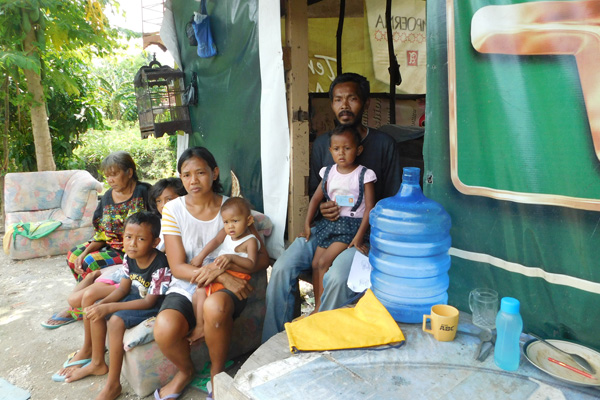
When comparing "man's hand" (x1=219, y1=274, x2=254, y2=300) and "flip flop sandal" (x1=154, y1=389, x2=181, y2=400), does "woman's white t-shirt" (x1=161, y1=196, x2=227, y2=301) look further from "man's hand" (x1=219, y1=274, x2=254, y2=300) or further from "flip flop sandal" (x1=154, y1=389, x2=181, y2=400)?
"flip flop sandal" (x1=154, y1=389, x2=181, y2=400)

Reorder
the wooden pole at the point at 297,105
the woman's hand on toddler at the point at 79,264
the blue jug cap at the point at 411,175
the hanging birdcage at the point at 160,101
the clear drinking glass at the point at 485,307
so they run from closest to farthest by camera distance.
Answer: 1. the clear drinking glass at the point at 485,307
2. the blue jug cap at the point at 411,175
3. the wooden pole at the point at 297,105
4. the woman's hand on toddler at the point at 79,264
5. the hanging birdcage at the point at 160,101

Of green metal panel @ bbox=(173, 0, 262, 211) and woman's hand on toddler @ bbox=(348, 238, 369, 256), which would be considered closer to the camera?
woman's hand on toddler @ bbox=(348, 238, 369, 256)

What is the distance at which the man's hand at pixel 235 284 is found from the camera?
8.31ft

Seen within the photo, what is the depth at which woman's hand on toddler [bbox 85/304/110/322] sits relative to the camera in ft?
8.59

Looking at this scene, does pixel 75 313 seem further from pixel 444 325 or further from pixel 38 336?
pixel 444 325

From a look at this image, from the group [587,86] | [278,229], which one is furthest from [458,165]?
[278,229]

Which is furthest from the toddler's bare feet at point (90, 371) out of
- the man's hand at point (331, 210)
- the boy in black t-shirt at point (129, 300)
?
the man's hand at point (331, 210)

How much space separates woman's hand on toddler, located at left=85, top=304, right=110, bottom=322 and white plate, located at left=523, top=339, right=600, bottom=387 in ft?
7.96

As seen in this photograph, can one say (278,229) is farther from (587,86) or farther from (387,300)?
(587,86)

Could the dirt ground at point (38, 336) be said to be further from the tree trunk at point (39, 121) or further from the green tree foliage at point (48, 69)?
the green tree foliage at point (48, 69)

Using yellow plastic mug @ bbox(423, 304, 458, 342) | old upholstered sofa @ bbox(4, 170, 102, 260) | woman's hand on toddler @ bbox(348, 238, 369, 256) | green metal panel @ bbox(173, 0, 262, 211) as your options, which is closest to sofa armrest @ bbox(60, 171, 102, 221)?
old upholstered sofa @ bbox(4, 170, 102, 260)

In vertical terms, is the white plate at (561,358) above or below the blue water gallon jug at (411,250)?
below

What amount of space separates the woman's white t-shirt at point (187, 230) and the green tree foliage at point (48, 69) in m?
3.86

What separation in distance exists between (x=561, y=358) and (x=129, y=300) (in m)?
2.53
